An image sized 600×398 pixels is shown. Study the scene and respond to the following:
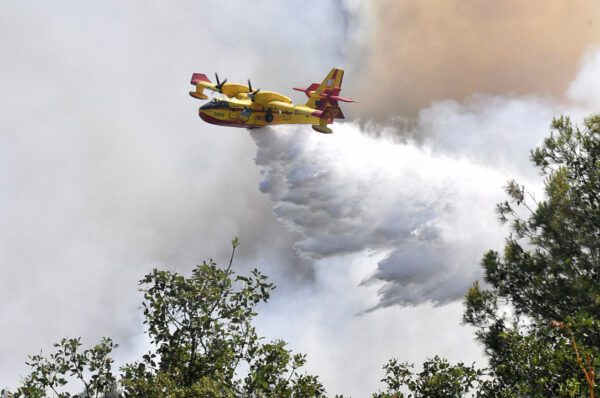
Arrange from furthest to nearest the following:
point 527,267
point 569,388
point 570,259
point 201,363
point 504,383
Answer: point 527,267, point 570,259, point 504,383, point 201,363, point 569,388

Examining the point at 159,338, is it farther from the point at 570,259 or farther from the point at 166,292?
the point at 570,259

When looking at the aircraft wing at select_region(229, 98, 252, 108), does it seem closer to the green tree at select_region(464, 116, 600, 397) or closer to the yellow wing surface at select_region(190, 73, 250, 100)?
the yellow wing surface at select_region(190, 73, 250, 100)

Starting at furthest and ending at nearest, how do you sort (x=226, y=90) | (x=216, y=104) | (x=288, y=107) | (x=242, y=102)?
(x=226, y=90)
(x=288, y=107)
(x=242, y=102)
(x=216, y=104)

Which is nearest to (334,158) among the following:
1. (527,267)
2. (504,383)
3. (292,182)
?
(292,182)

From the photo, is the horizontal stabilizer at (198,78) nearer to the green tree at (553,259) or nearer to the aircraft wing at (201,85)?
the aircraft wing at (201,85)

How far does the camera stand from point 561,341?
2044 centimetres

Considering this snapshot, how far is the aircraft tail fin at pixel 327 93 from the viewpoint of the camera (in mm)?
75125

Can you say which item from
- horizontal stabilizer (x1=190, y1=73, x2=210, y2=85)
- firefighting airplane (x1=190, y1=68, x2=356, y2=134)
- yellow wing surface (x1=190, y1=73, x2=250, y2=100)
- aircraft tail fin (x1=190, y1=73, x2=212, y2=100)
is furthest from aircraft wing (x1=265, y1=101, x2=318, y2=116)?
horizontal stabilizer (x1=190, y1=73, x2=210, y2=85)

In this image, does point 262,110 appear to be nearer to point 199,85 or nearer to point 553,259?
point 199,85

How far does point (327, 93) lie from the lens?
76.4 meters

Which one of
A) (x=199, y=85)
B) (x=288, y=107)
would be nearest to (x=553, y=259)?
(x=288, y=107)

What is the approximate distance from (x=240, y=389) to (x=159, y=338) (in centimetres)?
286

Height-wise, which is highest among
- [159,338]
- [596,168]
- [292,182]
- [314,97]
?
[314,97]

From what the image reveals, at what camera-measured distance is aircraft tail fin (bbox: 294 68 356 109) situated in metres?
75.1
